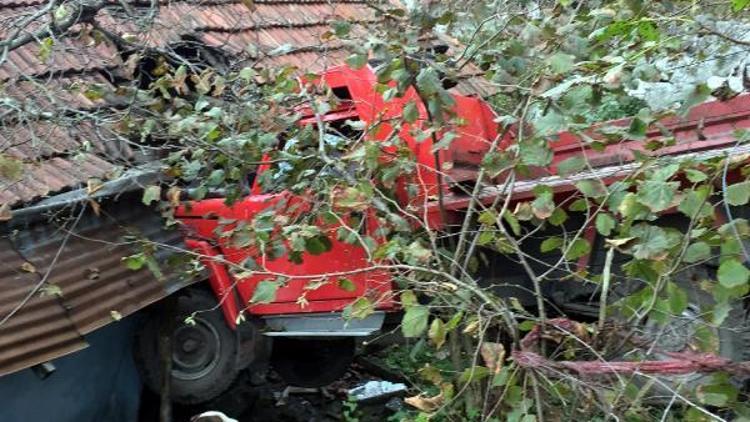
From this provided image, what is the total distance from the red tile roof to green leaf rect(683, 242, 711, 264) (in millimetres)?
2297

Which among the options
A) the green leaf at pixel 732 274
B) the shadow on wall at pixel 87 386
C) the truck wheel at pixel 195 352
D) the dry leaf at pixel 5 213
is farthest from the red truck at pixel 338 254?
the green leaf at pixel 732 274

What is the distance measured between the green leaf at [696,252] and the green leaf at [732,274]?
0.27 m

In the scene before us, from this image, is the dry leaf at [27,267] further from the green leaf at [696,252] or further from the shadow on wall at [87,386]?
the green leaf at [696,252]

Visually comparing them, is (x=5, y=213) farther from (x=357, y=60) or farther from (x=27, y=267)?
(x=357, y=60)

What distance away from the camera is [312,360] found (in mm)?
7445

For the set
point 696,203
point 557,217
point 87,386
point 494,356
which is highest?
point 696,203

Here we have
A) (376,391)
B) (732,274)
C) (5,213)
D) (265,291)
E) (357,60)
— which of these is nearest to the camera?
(732,274)

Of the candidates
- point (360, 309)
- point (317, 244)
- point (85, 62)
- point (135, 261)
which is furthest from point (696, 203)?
point (85, 62)

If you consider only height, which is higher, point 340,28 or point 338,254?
point 340,28

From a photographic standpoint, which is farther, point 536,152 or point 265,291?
point 265,291

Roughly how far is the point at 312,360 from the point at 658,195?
190 inches

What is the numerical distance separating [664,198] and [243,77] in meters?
3.03

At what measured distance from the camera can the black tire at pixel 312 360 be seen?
24.3ft

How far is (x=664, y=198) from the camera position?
3014mm
